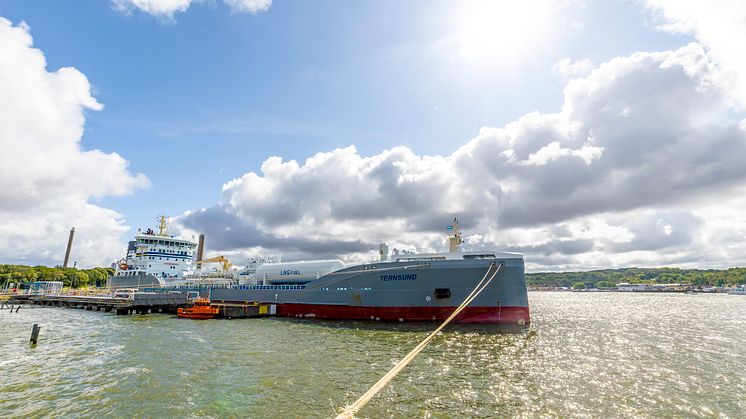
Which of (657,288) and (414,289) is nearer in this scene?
(414,289)

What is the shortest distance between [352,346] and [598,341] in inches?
659

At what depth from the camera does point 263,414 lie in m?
10.0

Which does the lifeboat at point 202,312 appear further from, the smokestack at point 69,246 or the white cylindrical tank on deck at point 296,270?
the smokestack at point 69,246

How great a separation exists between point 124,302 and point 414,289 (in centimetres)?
3822

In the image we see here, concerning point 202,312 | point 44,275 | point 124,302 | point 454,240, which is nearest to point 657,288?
point 454,240

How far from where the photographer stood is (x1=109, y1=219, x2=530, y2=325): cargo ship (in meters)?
25.6

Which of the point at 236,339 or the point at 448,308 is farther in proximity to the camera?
the point at 448,308

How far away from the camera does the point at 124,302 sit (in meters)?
43.0

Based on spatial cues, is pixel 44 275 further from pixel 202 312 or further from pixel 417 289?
pixel 417 289

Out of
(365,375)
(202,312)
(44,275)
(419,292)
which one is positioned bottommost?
(365,375)

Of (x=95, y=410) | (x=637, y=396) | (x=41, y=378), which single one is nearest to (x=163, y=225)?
Answer: (x=41, y=378)

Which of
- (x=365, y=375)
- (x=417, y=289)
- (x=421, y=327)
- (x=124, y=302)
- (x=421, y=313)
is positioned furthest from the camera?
(x=124, y=302)

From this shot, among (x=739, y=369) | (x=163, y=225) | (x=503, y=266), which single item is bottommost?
(x=739, y=369)

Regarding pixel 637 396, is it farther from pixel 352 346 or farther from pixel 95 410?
pixel 95 410
